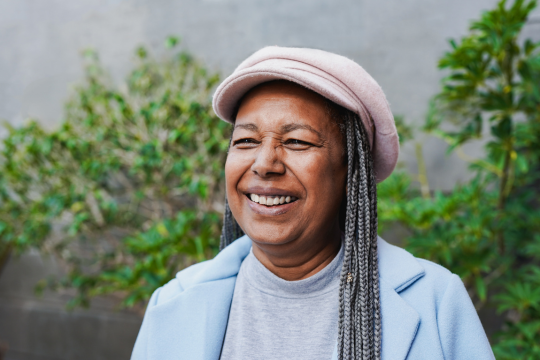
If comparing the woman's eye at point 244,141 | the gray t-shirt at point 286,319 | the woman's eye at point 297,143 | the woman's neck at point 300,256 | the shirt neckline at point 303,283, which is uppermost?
the woman's eye at point 244,141

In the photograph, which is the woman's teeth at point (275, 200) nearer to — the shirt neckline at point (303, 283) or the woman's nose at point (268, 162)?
the woman's nose at point (268, 162)

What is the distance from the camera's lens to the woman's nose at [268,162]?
1044mm

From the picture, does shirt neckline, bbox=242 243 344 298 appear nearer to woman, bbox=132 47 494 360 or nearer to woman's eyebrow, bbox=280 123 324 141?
woman, bbox=132 47 494 360

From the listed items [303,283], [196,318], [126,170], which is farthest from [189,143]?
[303,283]

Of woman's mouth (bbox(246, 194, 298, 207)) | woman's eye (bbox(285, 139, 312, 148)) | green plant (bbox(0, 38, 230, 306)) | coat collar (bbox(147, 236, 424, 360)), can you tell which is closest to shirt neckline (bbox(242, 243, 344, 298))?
coat collar (bbox(147, 236, 424, 360))

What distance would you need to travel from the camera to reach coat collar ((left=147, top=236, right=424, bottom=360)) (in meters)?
1.03

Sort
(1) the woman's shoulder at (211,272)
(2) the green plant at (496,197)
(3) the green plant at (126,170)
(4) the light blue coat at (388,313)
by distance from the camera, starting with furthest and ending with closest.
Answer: (3) the green plant at (126,170)
(2) the green plant at (496,197)
(1) the woman's shoulder at (211,272)
(4) the light blue coat at (388,313)

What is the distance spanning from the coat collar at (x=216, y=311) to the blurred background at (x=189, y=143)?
0.87 meters

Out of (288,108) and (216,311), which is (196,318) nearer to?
(216,311)

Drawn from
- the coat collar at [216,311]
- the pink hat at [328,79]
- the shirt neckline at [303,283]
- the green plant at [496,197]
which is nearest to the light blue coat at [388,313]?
the coat collar at [216,311]

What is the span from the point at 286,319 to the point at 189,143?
6.30 feet

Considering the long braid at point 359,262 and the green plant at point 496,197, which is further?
the green plant at point 496,197

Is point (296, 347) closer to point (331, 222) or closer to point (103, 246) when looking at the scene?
point (331, 222)


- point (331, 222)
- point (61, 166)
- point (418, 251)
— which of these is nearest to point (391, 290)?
point (331, 222)
